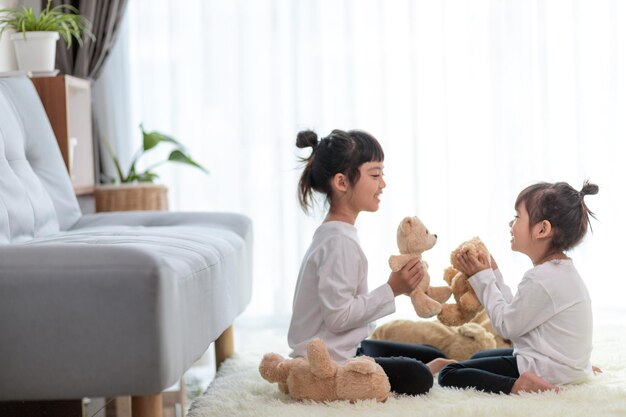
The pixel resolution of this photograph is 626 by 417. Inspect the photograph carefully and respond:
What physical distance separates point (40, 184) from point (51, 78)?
0.72 meters

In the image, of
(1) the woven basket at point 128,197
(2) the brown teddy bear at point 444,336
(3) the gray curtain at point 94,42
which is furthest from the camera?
(3) the gray curtain at point 94,42

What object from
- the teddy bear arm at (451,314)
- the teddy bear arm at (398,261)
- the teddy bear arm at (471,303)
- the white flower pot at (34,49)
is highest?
the white flower pot at (34,49)

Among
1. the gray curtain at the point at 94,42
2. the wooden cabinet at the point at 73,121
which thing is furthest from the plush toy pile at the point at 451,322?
the gray curtain at the point at 94,42

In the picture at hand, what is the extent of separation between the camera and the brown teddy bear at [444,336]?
2.56 m

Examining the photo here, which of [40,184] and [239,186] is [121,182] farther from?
[40,184]

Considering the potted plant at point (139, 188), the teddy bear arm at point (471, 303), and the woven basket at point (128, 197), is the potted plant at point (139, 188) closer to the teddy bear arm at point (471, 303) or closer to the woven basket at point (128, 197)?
the woven basket at point (128, 197)

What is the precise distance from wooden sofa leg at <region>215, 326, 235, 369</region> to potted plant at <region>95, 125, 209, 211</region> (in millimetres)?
868

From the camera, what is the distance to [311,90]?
13.7 ft

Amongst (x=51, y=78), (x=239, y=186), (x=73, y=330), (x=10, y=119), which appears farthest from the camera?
(x=239, y=186)

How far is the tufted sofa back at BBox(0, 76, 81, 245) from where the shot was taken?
247 centimetres

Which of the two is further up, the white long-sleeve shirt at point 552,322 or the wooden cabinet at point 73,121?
the wooden cabinet at point 73,121

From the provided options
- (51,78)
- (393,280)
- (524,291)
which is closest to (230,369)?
(393,280)

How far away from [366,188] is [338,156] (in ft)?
0.35

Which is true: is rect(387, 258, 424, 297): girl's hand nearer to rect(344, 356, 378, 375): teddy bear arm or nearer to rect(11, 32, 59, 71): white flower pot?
rect(344, 356, 378, 375): teddy bear arm
